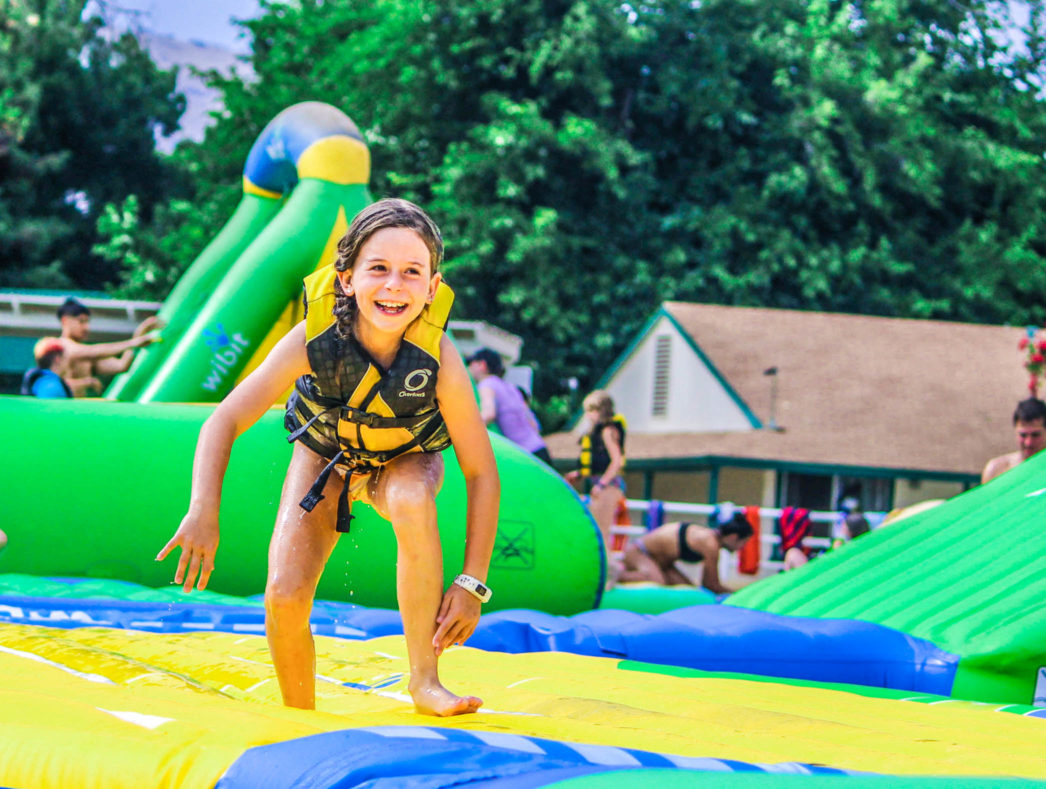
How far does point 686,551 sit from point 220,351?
3.07 metres

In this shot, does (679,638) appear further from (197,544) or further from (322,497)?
(197,544)

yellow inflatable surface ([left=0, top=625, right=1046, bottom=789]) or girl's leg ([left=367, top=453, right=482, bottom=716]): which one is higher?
girl's leg ([left=367, top=453, right=482, bottom=716])

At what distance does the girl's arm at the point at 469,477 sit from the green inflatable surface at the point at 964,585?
1719 mm

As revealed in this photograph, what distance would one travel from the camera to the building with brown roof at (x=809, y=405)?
1479 cm

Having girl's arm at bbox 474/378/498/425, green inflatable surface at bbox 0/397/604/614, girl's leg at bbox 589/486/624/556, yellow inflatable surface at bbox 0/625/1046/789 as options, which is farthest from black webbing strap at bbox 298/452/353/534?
girl's leg at bbox 589/486/624/556

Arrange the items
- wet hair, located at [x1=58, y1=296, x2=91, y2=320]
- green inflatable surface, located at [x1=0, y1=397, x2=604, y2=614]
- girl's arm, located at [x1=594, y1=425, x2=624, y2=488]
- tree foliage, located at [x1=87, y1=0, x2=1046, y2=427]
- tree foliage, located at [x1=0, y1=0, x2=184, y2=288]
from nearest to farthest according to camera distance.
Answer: green inflatable surface, located at [x1=0, y1=397, x2=604, y2=614] < wet hair, located at [x1=58, y1=296, x2=91, y2=320] < girl's arm, located at [x1=594, y1=425, x2=624, y2=488] < tree foliage, located at [x1=87, y1=0, x2=1046, y2=427] < tree foliage, located at [x1=0, y1=0, x2=184, y2=288]

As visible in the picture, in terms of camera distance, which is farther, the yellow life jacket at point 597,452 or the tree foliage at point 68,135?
the tree foliage at point 68,135

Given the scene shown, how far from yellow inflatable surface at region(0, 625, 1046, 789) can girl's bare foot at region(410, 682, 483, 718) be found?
33mm

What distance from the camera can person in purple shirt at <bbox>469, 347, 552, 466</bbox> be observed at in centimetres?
638

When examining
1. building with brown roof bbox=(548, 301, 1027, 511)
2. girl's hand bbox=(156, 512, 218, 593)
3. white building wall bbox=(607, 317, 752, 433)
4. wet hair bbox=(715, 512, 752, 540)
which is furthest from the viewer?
white building wall bbox=(607, 317, 752, 433)

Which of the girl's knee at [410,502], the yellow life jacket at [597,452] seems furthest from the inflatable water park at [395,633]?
the yellow life jacket at [597,452]

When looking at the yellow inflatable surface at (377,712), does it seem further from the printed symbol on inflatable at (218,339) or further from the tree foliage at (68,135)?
the tree foliage at (68,135)

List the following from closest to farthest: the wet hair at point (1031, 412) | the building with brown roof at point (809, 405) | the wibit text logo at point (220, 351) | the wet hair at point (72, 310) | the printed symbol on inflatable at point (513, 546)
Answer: the printed symbol on inflatable at point (513, 546), the wibit text logo at point (220, 351), the wet hair at point (1031, 412), the wet hair at point (72, 310), the building with brown roof at point (809, 405)

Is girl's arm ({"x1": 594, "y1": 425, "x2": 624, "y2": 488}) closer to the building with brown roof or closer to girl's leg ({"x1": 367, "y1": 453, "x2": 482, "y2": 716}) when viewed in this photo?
girl's leg ({"x1": 367, "y1": 453, "x2": 482, "y2": 716})
